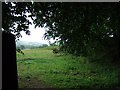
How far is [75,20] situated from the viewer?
540 inches

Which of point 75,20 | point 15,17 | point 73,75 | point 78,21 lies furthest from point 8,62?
point 73,75

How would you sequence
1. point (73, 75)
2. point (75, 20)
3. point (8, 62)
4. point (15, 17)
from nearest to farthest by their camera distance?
point (8, 62)
point (15, 17)
point (75, 20)
point (73, 75)

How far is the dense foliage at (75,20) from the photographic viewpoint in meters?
12.7

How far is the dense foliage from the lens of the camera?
1266 centimetres

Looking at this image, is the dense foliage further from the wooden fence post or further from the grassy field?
the wooden fence post

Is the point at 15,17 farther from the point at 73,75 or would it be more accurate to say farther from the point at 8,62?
the point at 73,75

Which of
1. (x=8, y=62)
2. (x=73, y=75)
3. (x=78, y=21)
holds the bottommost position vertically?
(x=73, y=75)

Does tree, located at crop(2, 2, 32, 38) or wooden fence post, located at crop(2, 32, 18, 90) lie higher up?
tree, located at crop(2, 2, 32, 38)

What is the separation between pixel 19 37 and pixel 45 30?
158cm

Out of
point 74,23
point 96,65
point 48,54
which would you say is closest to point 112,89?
point 74,23

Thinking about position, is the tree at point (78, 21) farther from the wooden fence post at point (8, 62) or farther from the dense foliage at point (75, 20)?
the wooden fence post at point (8, 62)

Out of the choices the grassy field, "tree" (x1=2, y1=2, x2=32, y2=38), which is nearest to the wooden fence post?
"tree" (x1=2, y1=2, x2=32, y2=38)

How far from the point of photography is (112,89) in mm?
13141

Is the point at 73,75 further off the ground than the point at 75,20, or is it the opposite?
the point at 75,20
